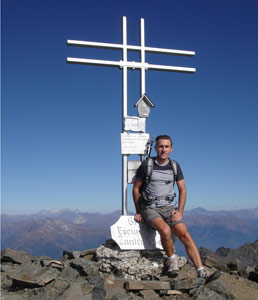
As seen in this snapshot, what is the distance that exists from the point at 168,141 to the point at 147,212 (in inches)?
71.9

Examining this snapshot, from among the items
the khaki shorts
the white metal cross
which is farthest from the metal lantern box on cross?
the khaki shorts

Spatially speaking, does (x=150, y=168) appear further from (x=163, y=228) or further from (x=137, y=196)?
(x=163, y=228)

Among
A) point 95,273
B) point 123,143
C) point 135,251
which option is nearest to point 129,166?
point 123,143

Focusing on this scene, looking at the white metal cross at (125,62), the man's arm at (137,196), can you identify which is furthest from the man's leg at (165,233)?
the white metal cross at (125,62)

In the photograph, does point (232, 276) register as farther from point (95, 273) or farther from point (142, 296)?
point (95, 273)

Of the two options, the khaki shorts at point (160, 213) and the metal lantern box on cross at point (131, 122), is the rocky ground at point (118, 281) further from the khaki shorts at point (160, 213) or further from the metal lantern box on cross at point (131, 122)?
the khaki shorts at point (160, 213)

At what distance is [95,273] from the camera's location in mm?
7117

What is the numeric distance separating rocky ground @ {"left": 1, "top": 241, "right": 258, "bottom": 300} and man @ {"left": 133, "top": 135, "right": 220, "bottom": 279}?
60cm

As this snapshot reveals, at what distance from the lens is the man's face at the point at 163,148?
7707 millimetres

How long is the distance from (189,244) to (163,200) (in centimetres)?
120

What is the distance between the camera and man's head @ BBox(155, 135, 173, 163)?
7.71 m

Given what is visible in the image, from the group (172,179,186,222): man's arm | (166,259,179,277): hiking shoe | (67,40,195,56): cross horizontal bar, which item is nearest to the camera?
(166,259,179,277): hiking shoe

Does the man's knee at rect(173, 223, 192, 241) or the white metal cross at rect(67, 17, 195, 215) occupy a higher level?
the white metal cross at rect(67, 17, 195, 215)

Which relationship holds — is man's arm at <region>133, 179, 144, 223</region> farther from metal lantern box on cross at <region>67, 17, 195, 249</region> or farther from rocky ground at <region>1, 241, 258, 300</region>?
rocky ground at <region>1, 241, 258, 300</region>
